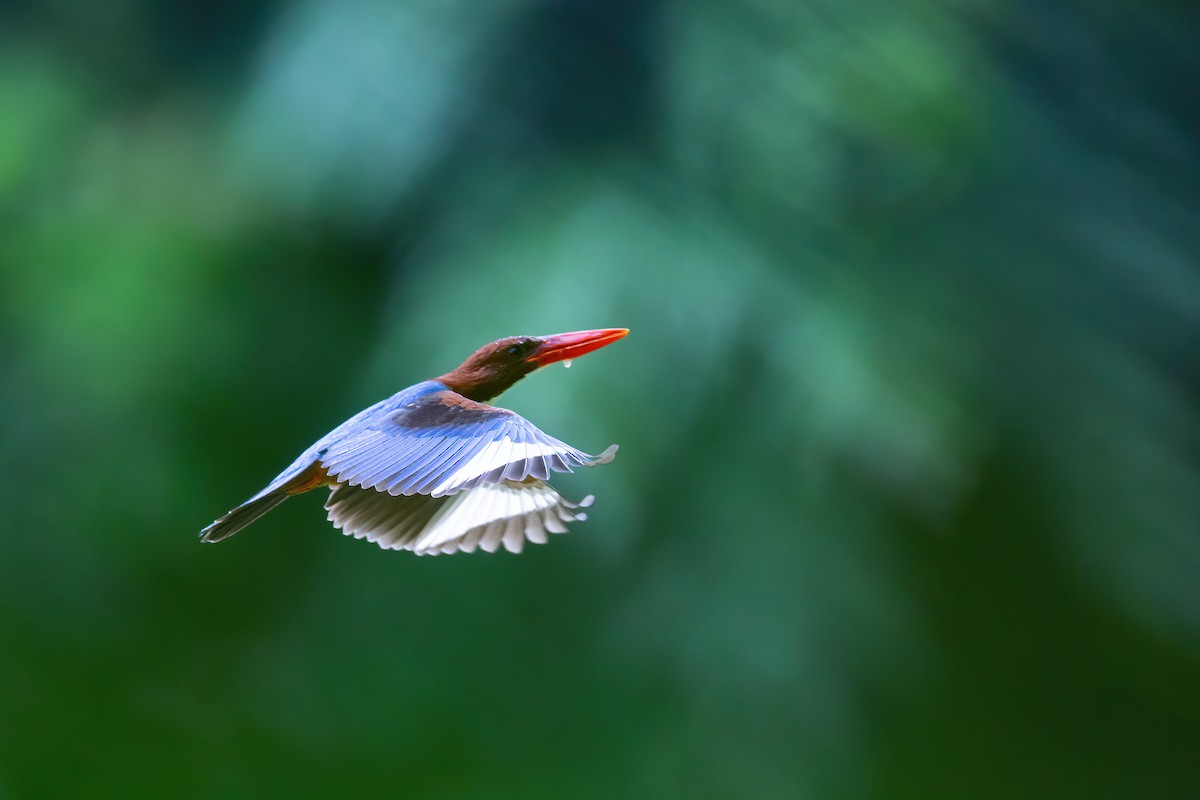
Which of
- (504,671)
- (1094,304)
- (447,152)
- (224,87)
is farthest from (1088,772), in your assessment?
(224,87)

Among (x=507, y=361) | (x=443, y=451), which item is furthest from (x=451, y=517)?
(x=443, y=451)

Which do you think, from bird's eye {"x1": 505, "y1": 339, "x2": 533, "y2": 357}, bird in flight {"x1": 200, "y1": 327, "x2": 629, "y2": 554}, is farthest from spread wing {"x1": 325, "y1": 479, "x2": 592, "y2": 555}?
bird's eye {"x1": 505, "y1": 339, "x2": 533, "y2": 357}

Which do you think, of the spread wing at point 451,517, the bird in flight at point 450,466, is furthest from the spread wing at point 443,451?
the spread wing at point 451,517

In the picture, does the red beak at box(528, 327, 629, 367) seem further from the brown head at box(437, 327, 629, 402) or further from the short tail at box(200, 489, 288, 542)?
the short tail at box(200, 489, 288, 542)

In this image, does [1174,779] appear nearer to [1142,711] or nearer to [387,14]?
[1142,711]

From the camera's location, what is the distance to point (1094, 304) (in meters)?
2.70

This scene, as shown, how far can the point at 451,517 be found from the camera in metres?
1.19

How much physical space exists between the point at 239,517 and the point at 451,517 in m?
0.32

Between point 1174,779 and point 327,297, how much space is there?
263 centimetres

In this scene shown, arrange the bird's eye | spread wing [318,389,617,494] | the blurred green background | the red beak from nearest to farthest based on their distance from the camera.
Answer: spread wing [318,389,617,494] < the red beak < the bird's eye < the blurred green background

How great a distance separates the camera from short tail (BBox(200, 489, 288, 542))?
0.87 m

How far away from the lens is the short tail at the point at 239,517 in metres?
0.87

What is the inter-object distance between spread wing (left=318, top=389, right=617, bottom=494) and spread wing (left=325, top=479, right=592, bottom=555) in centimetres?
12

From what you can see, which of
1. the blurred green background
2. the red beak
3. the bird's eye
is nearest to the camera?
the red beak
